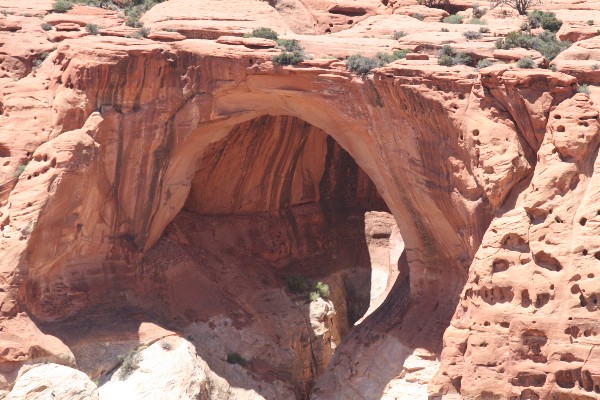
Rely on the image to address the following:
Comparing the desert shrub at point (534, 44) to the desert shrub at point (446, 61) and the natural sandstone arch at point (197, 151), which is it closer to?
the desert shrub at point (446, 61)

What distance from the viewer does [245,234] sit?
40188mm

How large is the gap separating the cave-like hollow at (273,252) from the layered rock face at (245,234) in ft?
0.29

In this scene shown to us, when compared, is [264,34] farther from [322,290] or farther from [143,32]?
[322,290]

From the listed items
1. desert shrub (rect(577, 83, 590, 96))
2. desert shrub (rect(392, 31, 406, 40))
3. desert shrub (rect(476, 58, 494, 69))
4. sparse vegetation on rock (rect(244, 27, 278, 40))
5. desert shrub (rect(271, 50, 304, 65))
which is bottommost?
desert shrub (rect(271, 50, 304, 65))

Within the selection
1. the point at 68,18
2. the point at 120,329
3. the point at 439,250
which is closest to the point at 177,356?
the point at 120,329

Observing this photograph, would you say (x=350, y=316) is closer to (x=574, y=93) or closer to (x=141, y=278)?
(x=141, y=278)

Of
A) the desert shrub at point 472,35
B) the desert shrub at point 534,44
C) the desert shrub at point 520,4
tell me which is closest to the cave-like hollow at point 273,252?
the desert shrub at point 520,4

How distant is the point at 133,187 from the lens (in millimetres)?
35000

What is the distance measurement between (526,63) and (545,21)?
14.9 feet

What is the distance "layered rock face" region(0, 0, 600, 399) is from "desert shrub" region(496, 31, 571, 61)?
2.07ft

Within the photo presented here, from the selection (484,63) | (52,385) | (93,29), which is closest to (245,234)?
(93,29)

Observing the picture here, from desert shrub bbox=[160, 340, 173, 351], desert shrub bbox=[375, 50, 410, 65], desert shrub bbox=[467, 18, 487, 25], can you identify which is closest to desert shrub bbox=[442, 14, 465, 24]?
desert shrub bbox=[467, 18, 487, 25]

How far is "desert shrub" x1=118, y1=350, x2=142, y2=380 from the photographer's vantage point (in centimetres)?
3291

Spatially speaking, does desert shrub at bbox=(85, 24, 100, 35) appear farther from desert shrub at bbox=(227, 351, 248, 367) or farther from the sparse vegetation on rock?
desert shrub at bbox=(227, 351, 248, 367)
